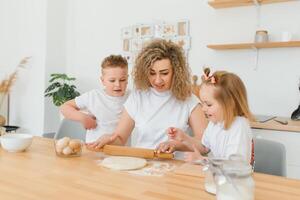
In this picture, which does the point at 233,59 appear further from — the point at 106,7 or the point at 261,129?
the point at 106,7

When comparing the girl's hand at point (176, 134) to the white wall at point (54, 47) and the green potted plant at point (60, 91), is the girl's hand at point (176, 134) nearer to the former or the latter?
the green potted plant at point (60, 91)

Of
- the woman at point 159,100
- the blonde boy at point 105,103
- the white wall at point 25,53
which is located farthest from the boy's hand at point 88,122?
the white wall at point 25,53

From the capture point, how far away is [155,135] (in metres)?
1.69

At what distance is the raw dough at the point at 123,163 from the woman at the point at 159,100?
0.24 metres

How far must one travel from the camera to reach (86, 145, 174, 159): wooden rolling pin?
1.32m

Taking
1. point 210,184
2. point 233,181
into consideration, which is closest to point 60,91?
point 210,184

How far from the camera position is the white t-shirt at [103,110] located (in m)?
1.93

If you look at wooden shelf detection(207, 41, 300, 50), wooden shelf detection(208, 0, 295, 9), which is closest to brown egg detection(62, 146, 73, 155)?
wooden shelf detection(207, 41, 300, 50)

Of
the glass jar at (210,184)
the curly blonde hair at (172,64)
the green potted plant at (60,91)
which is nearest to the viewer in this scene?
the glass jar at (210,184)

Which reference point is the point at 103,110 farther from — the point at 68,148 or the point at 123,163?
the point at 123,163

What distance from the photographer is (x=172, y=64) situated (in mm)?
1624

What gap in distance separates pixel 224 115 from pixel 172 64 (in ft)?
1.24

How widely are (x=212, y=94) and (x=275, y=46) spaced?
161 cm

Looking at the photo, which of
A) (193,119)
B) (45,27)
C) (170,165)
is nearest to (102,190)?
(170,165)
